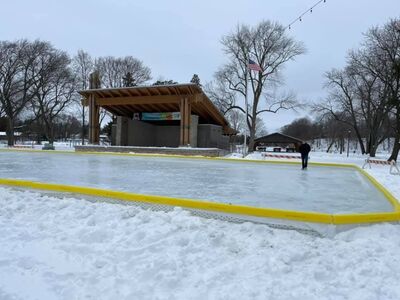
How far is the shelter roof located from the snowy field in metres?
23.7

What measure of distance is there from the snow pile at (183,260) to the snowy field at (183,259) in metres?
0.01

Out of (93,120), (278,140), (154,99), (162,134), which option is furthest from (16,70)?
(278,140)

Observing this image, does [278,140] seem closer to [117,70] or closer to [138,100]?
[117,70]

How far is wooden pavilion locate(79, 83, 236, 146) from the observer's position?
2947 centimetres

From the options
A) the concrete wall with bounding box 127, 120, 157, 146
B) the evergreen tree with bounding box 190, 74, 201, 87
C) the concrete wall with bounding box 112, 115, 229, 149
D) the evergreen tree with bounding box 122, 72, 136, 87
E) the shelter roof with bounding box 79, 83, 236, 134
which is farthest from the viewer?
the evergreen tree with bounding box 190, 74, 201, 87

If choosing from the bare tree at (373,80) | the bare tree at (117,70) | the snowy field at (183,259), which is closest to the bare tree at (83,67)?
the bare tree at (117,70)

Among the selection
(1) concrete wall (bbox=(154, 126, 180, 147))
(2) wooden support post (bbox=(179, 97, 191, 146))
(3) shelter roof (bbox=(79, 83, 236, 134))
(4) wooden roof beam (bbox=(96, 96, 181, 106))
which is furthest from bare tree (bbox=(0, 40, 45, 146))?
(2) wooden support post (bbox=(179, 97, 191, 146))

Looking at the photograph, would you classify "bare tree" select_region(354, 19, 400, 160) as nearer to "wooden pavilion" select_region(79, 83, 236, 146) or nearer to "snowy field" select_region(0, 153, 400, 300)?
"wooden pavilion" select_region(79, 83, 236, 146)

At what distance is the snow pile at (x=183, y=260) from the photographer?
3.88 metres

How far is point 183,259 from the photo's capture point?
14.9 feet

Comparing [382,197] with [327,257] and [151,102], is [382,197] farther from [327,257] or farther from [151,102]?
[151,102]

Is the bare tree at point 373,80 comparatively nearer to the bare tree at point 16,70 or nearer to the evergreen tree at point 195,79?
the evergreen tree at point 195,79

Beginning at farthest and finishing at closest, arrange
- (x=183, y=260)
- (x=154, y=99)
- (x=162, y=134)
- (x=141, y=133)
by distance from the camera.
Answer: (x=162, y=134) < (x=141, y=133) < (x=154, y=99) < (x=183, y=260)

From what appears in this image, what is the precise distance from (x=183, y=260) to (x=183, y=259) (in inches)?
1.1
